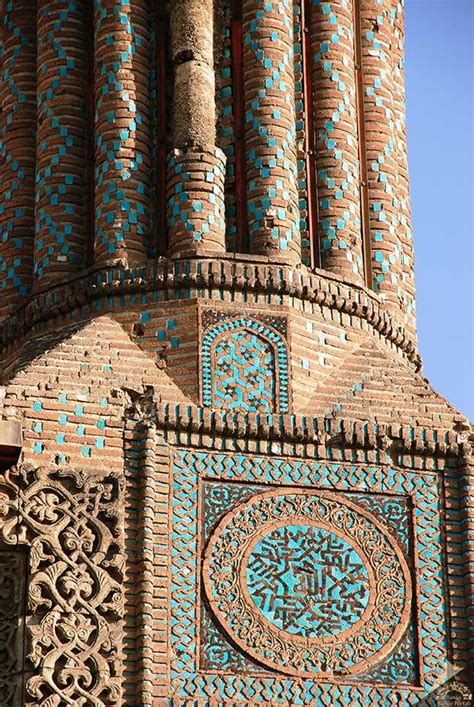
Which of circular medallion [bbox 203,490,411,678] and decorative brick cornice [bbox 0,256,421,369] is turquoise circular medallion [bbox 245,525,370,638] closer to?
circular medallion [bbox 203,490,411,678]

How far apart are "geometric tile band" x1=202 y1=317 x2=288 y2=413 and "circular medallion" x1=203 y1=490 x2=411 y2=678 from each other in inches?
31.6

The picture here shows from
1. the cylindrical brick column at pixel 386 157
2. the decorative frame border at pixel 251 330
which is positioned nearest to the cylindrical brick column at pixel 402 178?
the cylindrical brick column at pixel 386 157

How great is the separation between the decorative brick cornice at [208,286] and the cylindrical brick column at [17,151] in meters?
0.53

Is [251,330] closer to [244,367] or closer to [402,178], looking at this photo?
[244,367]

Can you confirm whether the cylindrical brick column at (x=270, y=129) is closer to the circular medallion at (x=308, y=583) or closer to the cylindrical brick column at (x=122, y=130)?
the cylindrical brick column at (x=122, y=130)

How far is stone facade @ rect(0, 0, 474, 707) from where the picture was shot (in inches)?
626

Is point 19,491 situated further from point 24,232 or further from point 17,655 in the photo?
point 24,232

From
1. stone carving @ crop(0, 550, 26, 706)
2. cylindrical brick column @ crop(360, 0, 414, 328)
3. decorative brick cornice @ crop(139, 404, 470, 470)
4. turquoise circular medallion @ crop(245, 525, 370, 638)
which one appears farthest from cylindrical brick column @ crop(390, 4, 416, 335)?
stone carving @ crop(0, 550, 26, 706)

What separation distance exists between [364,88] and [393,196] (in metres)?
0.88

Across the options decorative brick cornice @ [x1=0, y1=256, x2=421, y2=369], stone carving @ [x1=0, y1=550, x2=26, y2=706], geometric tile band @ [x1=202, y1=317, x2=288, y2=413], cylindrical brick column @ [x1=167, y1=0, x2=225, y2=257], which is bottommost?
stone carving @ [x1=0, y1=550, x2=26, y2=706]

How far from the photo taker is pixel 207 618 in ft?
52.6

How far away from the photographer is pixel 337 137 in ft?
61.2

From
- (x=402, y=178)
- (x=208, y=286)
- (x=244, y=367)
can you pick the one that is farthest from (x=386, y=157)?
(x=244, y=367)

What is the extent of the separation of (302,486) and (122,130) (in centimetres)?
323
